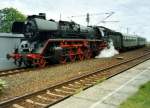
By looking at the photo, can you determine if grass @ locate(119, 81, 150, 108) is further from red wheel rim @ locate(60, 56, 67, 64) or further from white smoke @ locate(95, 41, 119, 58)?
white smoke @ locate(95, 41, 119, 58)

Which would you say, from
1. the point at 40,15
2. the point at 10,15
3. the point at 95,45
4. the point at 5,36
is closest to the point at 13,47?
the point at 5,36

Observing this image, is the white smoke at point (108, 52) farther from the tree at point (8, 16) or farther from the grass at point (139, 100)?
the tree at point (8, 16)

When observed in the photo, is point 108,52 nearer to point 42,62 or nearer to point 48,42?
point 48,42

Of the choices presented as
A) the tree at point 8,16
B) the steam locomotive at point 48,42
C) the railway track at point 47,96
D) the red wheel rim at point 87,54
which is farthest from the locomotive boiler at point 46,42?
the tree at point 8,16

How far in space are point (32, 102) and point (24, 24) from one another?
11664mm

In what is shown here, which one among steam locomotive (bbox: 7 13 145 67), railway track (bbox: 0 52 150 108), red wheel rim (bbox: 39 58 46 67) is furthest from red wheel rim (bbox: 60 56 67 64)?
railway track (bbox: 0 52 150 108)

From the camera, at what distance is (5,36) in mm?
19422

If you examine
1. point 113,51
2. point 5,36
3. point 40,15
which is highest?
point 40,15

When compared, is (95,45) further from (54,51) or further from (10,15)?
(10,15)

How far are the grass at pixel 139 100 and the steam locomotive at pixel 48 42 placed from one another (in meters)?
8.66

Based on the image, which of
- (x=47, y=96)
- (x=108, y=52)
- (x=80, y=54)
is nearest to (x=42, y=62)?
(x=80, y=54)

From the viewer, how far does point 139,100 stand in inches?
345

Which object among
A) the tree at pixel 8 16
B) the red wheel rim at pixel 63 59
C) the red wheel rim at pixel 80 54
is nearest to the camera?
the red wheel rim at pixel 63 59

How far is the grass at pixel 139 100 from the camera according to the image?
813 centimetres
